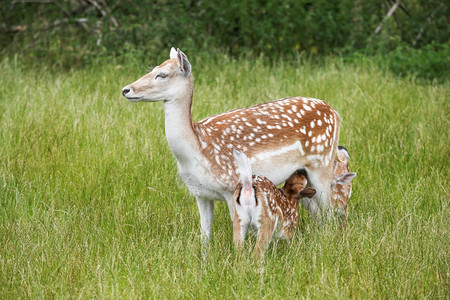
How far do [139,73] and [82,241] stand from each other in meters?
4.72

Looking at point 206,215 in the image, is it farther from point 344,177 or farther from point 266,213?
point 344,177

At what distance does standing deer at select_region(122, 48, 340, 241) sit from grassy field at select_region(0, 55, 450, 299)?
359 mm

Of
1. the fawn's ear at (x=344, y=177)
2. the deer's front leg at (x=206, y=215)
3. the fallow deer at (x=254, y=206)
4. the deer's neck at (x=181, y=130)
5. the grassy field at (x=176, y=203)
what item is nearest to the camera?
the grassy field at (x=176, y=203)

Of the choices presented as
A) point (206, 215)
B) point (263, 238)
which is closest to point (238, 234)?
point (263, 238)

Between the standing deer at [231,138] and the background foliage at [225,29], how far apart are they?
4866 mm

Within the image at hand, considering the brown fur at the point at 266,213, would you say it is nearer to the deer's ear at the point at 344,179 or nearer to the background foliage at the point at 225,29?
the deer's ear at the point at 344,179

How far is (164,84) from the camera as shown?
429 centimetres

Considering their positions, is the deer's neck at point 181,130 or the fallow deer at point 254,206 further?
the deer's neck at point 181,130

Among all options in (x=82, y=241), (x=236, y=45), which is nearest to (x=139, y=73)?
(x=236, y=45)

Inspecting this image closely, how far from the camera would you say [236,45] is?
10875 millimetres

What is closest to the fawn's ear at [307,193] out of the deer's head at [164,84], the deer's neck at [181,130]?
the deer's neck at [181,130]

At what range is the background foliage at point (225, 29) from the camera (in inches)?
390

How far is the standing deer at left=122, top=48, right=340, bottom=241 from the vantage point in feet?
14.1

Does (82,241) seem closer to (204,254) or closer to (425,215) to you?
(204,254)
